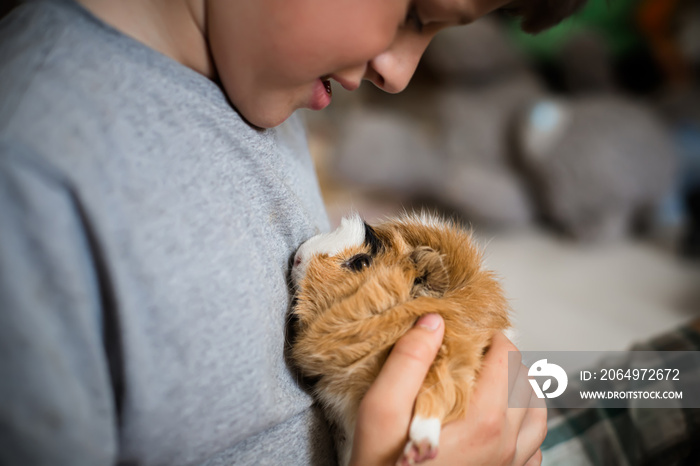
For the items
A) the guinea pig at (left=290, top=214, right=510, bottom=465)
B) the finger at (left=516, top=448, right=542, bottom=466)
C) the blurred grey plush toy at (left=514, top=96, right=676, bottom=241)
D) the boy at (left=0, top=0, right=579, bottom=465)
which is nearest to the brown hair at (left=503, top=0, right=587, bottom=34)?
the boy at (left=0, top=0, right=579, bottom=465)

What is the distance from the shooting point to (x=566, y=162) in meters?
1.47

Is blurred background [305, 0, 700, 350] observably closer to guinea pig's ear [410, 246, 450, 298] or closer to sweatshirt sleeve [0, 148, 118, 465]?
guinea pig's ear [410, 246, 450, 298]

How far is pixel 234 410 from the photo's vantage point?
358 mm

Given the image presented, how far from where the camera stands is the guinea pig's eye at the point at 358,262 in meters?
0.47

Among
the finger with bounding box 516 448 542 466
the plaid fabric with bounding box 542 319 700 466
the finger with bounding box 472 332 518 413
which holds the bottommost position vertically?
the plaid fabric with bounding box 542 319 700 466

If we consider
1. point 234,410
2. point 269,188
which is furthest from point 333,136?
point 234,410

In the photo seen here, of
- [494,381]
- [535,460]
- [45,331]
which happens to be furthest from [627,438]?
[45,331]

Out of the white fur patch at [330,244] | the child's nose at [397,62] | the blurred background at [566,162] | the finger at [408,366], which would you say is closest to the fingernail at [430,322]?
the finger at [408,366]

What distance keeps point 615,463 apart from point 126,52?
687mm

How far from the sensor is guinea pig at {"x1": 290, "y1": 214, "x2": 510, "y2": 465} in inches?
15.9

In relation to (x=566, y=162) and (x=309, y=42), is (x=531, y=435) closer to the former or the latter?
(x=309, y=42)

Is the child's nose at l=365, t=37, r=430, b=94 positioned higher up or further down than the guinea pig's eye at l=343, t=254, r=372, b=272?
higher up

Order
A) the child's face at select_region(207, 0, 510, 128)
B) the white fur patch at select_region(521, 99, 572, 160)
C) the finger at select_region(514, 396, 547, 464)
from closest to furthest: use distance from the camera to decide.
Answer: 1. the child's face at select_region(207, 0, 510, 128)
2. the finger at select_region(514, 396, 547, 464)
3. the white fur patch at select_region(521, 99, 572, 160)

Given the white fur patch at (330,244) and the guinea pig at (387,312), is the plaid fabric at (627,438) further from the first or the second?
the white fur patch at (330,244)
